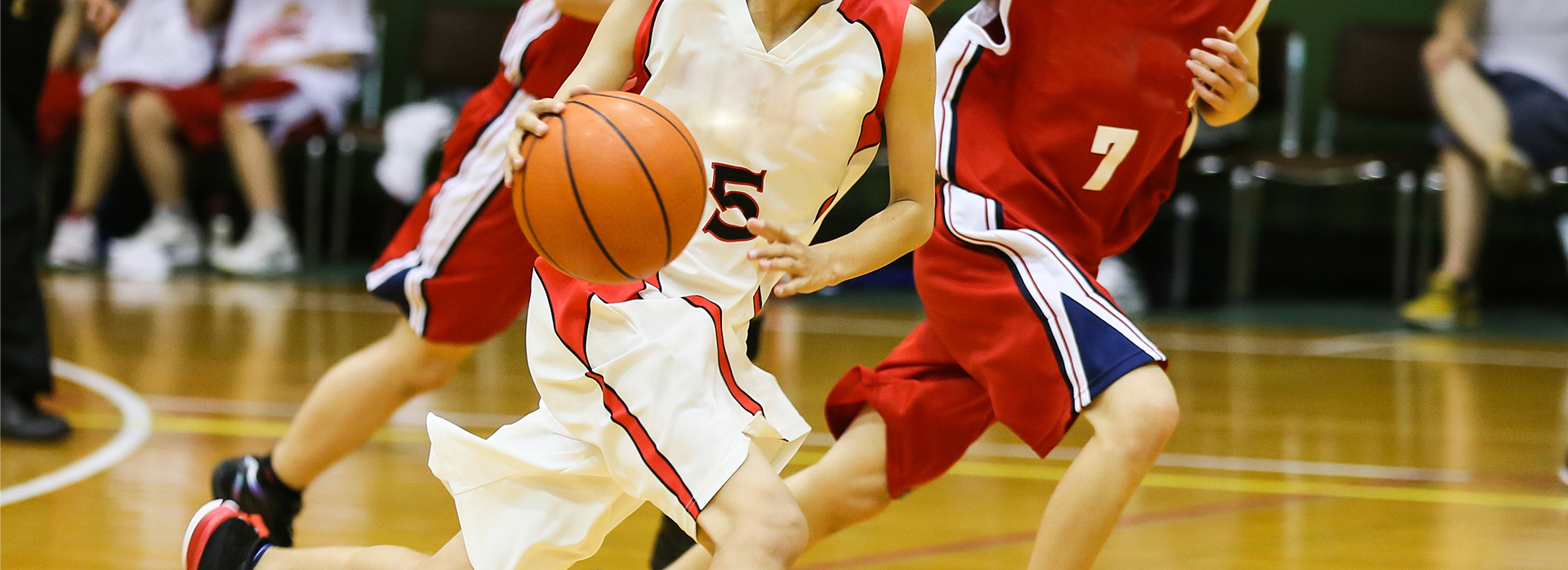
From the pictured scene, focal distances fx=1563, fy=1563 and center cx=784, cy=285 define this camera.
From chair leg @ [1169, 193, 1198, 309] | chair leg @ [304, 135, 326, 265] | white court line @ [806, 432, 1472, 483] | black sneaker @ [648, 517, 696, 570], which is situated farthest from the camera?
chair leg @ [304, 135, 326, 265]

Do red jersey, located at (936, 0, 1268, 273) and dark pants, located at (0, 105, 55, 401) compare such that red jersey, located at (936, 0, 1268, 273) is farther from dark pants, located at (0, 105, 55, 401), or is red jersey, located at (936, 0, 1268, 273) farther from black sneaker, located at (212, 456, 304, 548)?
dark pants, located at (0, 105, 55, 401)

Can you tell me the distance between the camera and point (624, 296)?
6.81 ft

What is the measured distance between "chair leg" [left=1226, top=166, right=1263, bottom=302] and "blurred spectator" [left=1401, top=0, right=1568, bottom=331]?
1.04 meters

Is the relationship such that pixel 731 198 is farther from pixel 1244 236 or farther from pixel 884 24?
pixel 1244 236

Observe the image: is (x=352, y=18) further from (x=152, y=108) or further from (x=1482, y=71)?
(x=1482, y=71)

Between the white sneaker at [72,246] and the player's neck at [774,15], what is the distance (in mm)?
6653

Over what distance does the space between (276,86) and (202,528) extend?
5971 mm

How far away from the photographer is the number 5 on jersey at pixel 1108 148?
2.56 metres

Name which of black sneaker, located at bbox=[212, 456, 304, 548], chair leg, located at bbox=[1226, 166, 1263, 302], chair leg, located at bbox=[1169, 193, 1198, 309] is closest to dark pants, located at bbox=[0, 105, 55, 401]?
black sneaker, located at bbox=[212, 456, 304, 548]

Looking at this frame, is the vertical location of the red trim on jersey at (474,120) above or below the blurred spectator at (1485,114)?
above

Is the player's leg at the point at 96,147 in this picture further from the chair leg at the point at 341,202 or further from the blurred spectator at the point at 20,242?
the blurred spectator at the point at 20,242

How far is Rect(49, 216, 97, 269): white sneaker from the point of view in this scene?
7.83 metres

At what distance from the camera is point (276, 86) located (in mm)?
8062

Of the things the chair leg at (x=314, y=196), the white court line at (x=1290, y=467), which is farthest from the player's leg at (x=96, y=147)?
the white court line at (x=1290, y=467)
